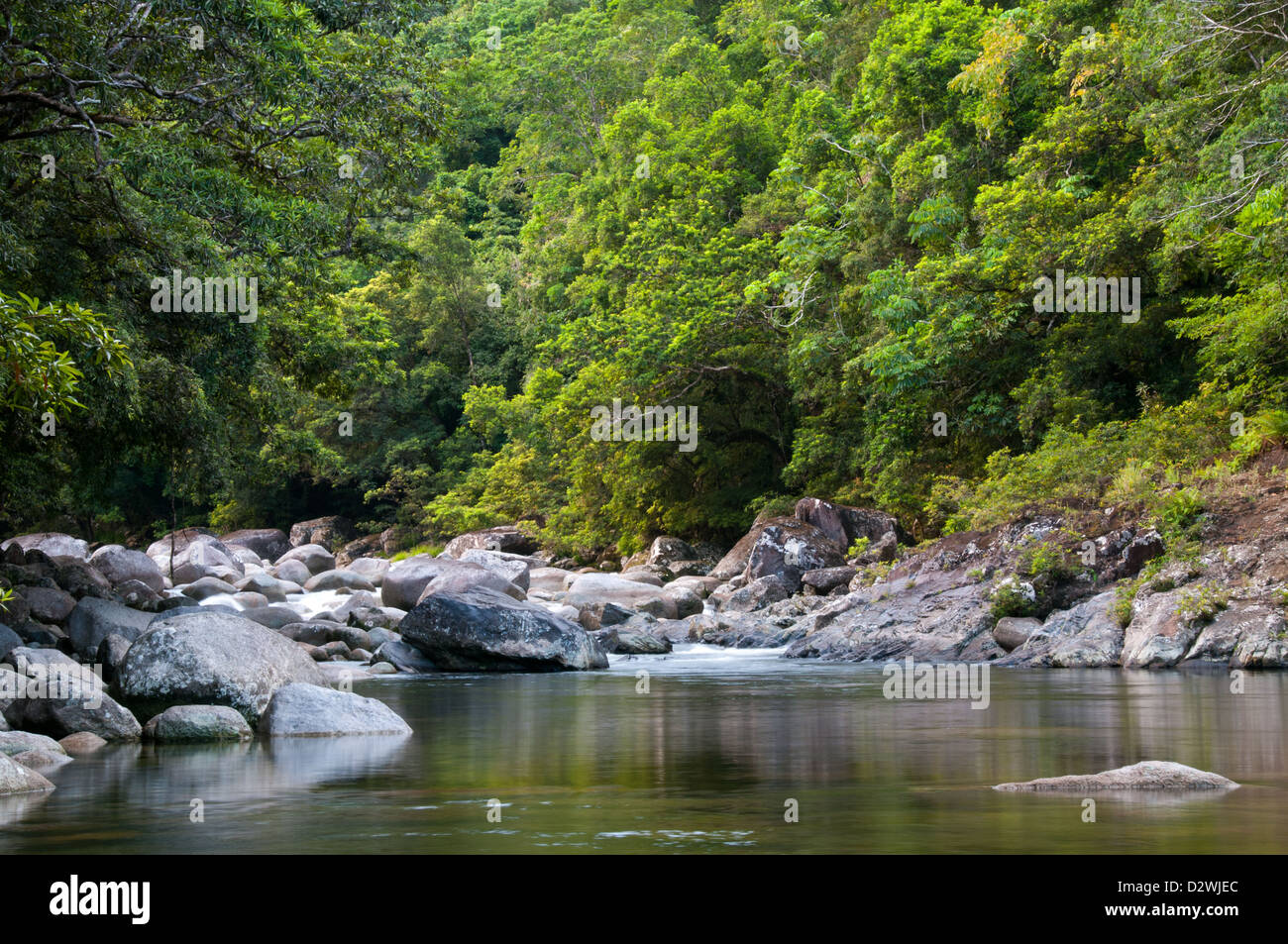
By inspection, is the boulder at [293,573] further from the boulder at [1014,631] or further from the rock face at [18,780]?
the rock face at [18,780]

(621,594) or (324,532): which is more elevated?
(324,532)

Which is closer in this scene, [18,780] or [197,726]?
[18,780]

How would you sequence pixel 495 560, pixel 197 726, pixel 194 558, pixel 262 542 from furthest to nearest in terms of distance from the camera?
pixel 262 542, pixel 194 558, pixel 495 560, pixel 197 726

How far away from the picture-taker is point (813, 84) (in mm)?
36531

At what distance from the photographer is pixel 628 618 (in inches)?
833

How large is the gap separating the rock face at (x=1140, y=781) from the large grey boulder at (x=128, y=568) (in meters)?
21.3

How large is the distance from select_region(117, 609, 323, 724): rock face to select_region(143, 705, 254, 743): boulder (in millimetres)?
555

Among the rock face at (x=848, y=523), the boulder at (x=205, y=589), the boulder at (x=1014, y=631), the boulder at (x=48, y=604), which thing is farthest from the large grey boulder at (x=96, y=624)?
the rock face at (x=848, y=523)

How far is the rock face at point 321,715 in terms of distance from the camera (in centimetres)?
980

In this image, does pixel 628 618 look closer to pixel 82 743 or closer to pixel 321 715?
pixel 321 715

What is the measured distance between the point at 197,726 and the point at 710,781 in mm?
4526

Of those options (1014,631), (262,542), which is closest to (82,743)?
(1014,631)

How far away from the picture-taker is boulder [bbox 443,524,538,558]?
1510 inches
